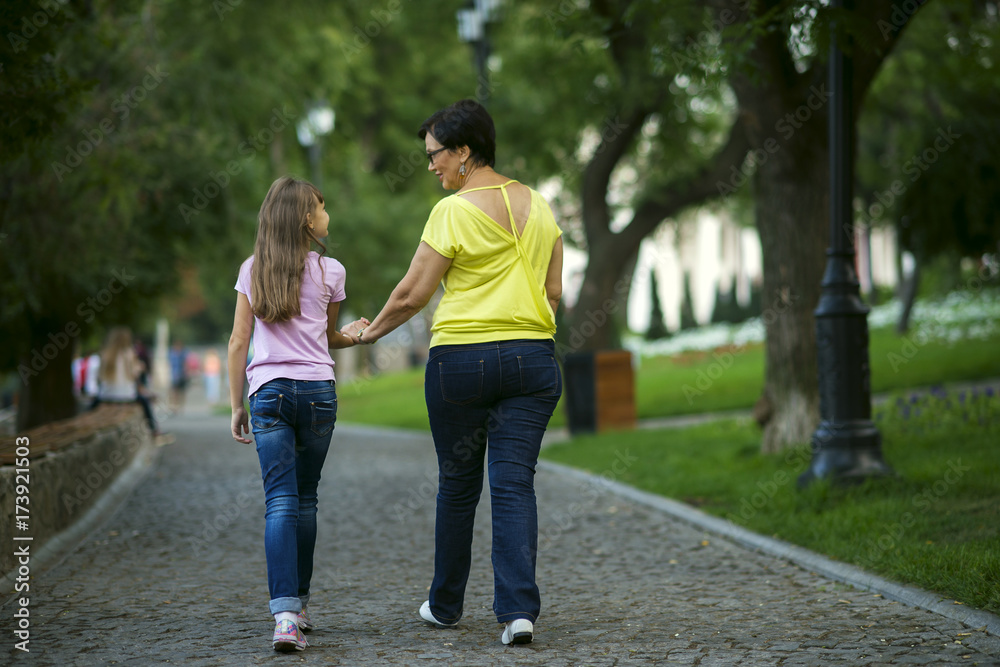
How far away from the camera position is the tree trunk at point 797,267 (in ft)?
30.2

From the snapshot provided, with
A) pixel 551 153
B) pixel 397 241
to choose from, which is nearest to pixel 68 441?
pixel 551 153

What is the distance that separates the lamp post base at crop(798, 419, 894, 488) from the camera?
23.6ft

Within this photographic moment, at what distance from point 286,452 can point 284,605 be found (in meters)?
0.56

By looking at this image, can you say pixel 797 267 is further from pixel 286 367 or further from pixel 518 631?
pixel 286 367

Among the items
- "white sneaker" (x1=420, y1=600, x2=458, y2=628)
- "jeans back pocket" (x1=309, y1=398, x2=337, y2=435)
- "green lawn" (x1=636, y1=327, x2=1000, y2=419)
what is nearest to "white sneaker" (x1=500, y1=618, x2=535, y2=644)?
"white sneaker" (x1=420, y1=600, x2=458, y2=628)

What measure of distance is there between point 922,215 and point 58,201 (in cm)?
1166

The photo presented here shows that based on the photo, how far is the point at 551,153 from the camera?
1797cm

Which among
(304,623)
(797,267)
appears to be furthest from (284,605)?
(797,267)

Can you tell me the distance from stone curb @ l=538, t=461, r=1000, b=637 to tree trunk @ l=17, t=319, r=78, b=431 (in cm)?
922

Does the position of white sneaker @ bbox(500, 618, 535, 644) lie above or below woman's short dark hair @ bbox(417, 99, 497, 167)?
below

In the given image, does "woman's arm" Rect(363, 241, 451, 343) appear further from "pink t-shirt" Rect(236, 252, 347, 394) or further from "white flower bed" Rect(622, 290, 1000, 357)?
"white flower bed" Rect(622, 290, 1000, 357)

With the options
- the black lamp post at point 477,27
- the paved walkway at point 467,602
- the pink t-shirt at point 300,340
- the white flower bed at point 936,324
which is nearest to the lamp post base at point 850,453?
the paved walkway at point 467,602

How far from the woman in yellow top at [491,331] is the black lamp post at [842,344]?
3.66 m

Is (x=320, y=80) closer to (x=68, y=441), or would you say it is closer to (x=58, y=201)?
(x=58, y=201)
